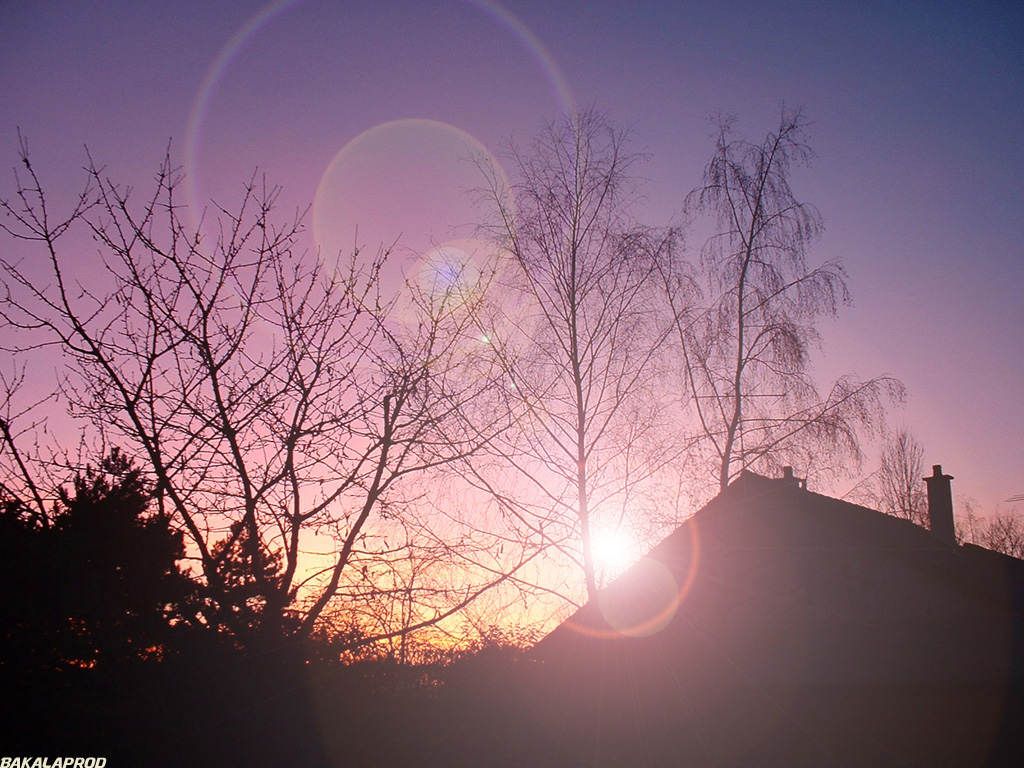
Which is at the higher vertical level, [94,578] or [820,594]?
[820,594]

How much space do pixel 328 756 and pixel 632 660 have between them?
20.6 ft

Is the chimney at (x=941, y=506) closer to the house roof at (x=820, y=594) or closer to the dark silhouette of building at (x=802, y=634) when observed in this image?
the dark silhouette of building at (x=802, y=634)

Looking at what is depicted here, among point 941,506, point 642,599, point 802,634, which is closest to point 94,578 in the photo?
point 642,599

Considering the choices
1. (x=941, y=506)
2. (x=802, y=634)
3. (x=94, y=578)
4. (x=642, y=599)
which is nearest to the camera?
(x=94, y=578)

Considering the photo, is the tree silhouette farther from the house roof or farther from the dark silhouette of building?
the house roof

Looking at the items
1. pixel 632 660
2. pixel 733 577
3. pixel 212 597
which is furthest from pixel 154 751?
pixel 733 577

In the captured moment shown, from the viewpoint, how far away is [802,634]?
1173 cm

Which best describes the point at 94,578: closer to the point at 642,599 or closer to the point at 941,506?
the point at 642,599

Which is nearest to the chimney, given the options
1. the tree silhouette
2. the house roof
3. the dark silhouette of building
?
the dark silhouette of building

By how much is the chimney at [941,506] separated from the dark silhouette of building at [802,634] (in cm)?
216

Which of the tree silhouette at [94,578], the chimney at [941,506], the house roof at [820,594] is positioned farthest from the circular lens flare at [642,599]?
the tree silhouette at [94,578]

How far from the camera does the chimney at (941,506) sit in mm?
14914

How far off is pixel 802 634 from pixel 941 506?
559cm

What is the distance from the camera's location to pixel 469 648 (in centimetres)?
823
